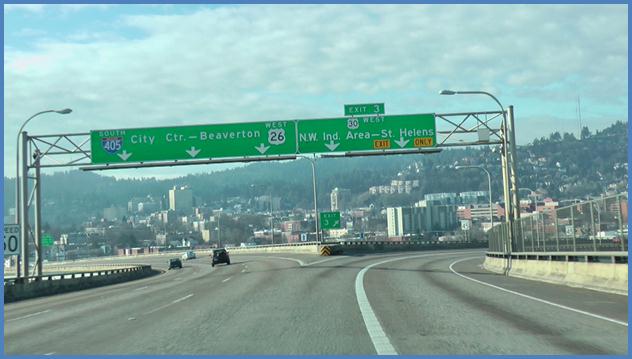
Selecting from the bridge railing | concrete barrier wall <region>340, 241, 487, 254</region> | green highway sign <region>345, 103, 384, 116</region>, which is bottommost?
concrete barrier wall <region>340, 241, 487, 254</region>

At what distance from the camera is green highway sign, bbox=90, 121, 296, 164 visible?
37531mm

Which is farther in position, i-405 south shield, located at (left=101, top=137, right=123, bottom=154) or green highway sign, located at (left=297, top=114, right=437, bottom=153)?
i-405 south shield, located at (left=101, top=137, right=123, bottom=154)

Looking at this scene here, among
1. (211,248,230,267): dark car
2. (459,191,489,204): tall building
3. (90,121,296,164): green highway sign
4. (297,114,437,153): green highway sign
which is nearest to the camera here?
(297,114,437,153): green highway sign

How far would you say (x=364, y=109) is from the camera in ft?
123

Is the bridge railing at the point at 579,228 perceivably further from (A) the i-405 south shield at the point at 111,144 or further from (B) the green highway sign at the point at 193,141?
(A) the i-405 south shield at the point at 111,144

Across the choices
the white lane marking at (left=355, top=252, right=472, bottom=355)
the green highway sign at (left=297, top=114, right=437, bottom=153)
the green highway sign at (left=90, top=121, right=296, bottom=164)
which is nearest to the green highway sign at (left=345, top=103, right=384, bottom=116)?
the green highway sign at (left=297, top=114, right=437, bottom=153)

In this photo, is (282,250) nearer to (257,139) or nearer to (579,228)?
(257,139)

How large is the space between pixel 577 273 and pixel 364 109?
16.4m

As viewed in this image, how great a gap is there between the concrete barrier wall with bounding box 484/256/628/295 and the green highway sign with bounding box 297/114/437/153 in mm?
7855

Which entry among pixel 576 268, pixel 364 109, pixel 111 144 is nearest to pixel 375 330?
pixel 576 268

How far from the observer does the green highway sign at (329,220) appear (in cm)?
7588

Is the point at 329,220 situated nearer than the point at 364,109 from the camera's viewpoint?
No

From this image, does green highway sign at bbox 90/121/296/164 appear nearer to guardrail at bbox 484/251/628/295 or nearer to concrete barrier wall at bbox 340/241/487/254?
guardrail at bbox 484/251/628/295

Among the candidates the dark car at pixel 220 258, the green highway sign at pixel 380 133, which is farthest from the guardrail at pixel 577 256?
the dark car at pixel 220 258
